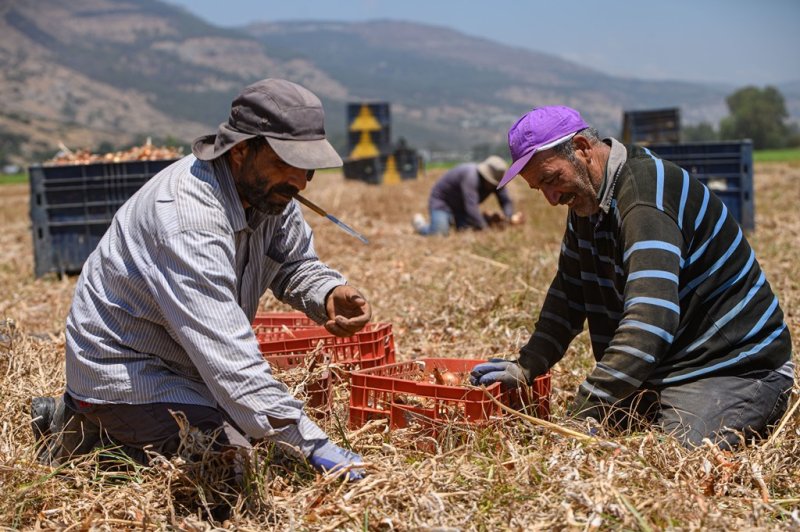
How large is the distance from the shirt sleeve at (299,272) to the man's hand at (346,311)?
0.13 ft

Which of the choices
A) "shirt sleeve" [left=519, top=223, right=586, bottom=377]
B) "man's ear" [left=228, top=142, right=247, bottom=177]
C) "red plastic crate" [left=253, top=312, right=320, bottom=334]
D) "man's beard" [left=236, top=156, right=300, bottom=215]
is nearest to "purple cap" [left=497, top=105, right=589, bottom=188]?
"shirt sleeve" [left=519, top=223, right=586, bottom=377]

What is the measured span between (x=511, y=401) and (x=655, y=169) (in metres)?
1.01

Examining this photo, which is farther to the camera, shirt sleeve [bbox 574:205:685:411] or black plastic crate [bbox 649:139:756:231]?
black plastic crate [bbox 649:139:756:231]

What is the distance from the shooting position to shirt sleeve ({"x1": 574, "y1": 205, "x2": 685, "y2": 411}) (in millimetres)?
2895

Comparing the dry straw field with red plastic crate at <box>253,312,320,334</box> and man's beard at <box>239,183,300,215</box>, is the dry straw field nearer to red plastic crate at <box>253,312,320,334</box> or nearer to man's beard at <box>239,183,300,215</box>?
red plastic crate at <box>253,312,320,334</box>

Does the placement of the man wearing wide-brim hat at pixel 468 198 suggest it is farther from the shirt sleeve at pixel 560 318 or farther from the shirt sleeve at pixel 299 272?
the shirt sleeve at pixel 299 272

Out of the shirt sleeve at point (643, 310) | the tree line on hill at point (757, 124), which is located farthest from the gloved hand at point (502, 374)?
the tree line on hill at point (757, 124)

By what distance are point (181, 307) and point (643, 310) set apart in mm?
1470

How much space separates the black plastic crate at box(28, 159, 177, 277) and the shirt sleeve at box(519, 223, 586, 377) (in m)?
5.09

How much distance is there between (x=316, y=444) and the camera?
9.18 ft

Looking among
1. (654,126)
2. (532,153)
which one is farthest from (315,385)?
(654,126)

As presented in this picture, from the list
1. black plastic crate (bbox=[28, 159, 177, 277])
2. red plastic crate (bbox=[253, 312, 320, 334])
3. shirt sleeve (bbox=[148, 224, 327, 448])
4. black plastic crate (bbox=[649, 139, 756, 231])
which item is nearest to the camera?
shirt sleeve (bbox=[148, 224, 327, 448])

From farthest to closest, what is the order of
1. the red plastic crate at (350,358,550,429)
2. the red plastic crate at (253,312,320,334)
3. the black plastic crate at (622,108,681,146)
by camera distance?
1. the black plastic crate at (622,108,681,146)
2. the red plastic crate at (253,312,320,334)
3. the red plastic crate at (350,358,550,429)

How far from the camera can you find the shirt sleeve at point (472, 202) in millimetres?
9758
